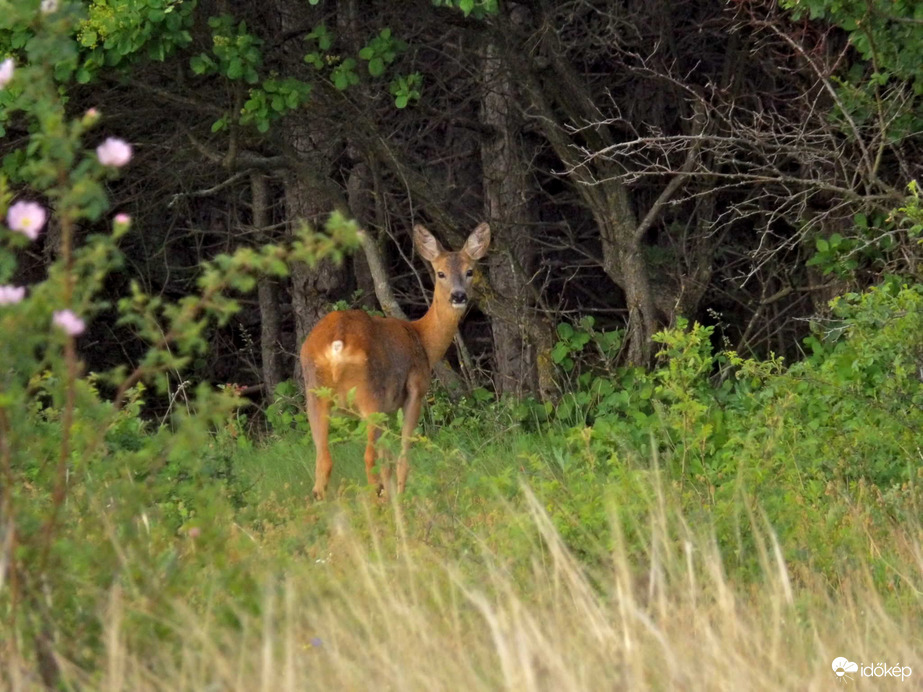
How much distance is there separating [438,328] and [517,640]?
6.68 metres

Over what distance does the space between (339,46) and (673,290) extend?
2.73 metres

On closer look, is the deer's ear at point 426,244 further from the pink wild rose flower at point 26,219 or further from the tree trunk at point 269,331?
the pink wild rose flower at point 26,219

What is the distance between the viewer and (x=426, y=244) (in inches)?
408

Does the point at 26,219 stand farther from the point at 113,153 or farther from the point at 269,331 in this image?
the point at 269,331

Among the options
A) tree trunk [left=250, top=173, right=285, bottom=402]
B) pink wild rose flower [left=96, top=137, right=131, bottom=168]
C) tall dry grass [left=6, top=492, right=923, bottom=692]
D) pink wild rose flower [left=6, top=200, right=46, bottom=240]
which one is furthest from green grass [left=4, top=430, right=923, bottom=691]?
tree trunk [left=250, top=173, right=285, bottom=402]

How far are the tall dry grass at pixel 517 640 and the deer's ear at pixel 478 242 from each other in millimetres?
5757

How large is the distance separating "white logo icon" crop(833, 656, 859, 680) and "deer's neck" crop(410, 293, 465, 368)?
606cm

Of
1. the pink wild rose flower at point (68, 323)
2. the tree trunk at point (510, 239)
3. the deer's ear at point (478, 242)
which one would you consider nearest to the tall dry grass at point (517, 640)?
the pink wild rose flower at point (68, 323)

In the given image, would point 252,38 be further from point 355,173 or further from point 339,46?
point 355,173

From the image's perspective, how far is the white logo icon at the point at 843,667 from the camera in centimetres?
361

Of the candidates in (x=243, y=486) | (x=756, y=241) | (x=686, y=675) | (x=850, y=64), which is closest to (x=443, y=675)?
(x=686, y=675)

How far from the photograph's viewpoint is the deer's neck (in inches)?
380

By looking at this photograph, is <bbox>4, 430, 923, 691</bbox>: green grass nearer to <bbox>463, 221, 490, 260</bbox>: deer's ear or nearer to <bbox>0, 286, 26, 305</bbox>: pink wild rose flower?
<bbox>0, 286, 26, 305</bbox>: pink wild rose flower

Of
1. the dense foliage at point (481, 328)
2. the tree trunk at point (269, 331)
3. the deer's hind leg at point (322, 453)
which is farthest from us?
the tree trunk at point (269, 331)
